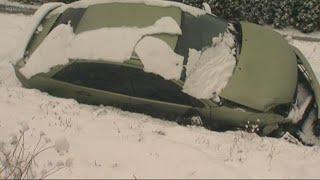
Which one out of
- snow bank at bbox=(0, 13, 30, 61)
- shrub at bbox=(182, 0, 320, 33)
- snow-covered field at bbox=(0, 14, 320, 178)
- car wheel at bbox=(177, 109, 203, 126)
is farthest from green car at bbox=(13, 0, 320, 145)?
shrub at bbox=(182, 0, 320, 33)

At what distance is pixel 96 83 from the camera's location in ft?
24.8

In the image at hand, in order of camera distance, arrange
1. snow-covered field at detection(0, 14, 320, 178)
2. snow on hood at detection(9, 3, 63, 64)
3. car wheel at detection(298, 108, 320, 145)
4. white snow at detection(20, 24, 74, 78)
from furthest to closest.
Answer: snow on hood at detection(9, 3, 63, 64) → white snow at detection(20, 24, 74, 78) → car wheel at detection(298, 108, 320, 145) → snow-covered field at detection(0, 14, 320, 178)

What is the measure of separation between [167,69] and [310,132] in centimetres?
201

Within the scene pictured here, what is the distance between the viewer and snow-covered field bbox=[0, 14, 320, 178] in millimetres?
5781

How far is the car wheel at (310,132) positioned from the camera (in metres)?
7.24

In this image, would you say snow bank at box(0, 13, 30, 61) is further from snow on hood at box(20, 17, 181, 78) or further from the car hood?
the car hood

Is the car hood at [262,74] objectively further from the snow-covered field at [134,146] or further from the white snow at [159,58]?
the white snow at [159,58]

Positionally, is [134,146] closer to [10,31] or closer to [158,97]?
[158,97]

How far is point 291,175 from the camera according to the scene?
580 centimetres

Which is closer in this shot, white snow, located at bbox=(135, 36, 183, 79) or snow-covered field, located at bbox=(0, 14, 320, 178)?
snow-covered field, located at bbox=(0, 14, 320, 178)

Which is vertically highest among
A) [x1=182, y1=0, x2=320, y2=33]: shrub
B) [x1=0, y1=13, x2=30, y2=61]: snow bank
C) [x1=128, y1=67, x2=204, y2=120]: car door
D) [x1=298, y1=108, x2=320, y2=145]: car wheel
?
[x1=128, y1=67, x2=204, y2=120]: car door

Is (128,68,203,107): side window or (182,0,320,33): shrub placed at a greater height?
(128,68,203,107): side window

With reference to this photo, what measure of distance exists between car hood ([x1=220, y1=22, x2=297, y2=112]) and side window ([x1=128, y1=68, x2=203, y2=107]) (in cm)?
50

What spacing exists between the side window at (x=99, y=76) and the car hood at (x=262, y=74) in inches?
51.7
